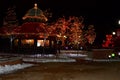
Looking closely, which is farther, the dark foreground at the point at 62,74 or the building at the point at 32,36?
the building at the point at 32,36

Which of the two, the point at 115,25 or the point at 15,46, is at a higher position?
the point at 115,25

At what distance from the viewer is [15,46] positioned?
53969 millimetres

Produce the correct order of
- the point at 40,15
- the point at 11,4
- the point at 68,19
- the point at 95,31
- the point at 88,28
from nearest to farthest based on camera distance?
the point at 40,15, the point at 11,4, the point at 68,19, the point at 88,28, the point at 95,31

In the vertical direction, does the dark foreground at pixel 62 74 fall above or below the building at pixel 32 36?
below

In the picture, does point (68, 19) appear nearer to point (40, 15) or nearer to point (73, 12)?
point (73, 12)

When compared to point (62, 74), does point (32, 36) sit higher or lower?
higher

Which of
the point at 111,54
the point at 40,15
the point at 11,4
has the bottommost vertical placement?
the point at 111,54

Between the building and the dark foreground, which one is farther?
the building

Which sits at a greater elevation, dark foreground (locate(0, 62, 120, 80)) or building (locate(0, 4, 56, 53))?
building (locate(0, 4, 56, 53))

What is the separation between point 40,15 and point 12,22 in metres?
19.2

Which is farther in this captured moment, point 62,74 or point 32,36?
point 32,36

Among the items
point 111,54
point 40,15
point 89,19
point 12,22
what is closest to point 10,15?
point 12,22

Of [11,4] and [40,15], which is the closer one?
[40,15]

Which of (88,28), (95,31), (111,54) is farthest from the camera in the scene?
(95,31)
